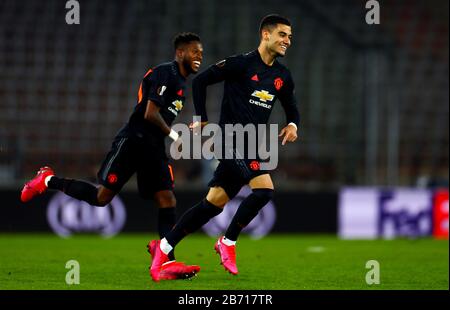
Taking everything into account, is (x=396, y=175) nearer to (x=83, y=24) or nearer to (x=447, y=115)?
(x=447, y=115)

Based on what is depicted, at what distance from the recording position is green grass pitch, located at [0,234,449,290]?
20.9ft

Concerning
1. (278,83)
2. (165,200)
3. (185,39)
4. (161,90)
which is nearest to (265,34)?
(278,83)

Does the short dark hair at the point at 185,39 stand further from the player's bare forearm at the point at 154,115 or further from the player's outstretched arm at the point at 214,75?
the player's bare forearm at the point at 154,115

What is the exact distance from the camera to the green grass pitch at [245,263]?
637cm

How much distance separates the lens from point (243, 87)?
668cm

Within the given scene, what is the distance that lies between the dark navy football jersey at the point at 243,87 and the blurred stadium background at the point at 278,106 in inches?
285

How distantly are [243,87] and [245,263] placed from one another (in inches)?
90.5

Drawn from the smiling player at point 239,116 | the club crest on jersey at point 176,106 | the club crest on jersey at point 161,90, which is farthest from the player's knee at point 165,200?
the club crest on jersey at point 161,90

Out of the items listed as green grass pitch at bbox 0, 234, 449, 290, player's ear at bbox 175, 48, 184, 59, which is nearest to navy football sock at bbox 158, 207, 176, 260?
green grass pitch at bbox 0, 234, 449, 290

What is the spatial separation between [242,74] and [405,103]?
10.5 m

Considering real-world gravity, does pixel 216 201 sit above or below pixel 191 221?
above

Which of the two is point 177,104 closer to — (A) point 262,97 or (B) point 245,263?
(A) point 262,97

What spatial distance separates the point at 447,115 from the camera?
1642cm
